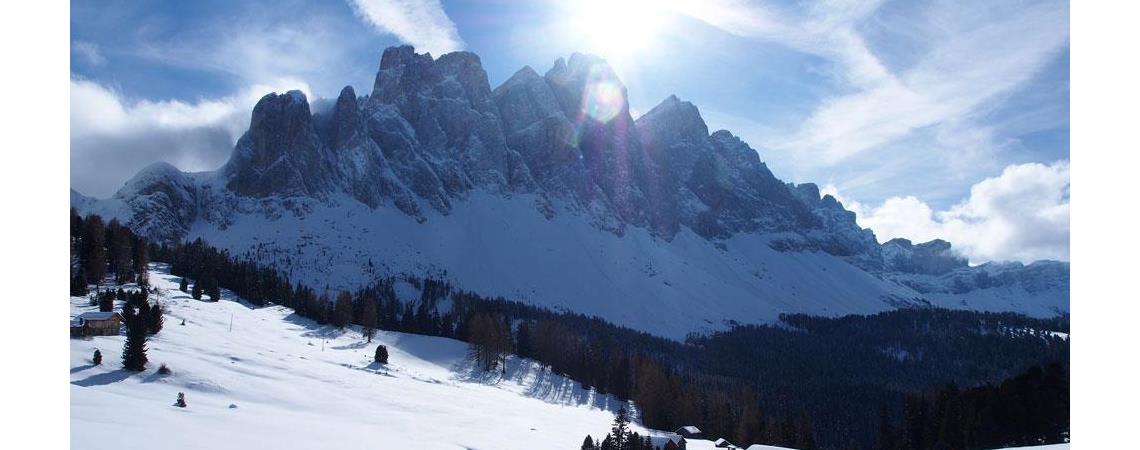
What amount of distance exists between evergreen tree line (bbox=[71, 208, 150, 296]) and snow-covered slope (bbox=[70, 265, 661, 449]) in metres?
5.02

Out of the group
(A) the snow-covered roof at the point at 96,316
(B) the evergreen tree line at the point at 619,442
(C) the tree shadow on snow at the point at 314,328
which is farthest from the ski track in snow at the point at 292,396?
(B) the evergreen tree line at the point at 619,442

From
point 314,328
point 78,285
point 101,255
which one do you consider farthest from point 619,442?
point 101,255

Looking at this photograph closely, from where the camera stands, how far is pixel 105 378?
4003cm

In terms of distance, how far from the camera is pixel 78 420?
23.4 meters

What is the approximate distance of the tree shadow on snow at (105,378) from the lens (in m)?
37.9

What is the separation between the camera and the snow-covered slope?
29125 mm

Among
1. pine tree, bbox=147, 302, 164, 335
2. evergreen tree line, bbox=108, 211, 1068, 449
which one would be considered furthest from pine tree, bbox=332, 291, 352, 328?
pine tree, bbox=147, 302, 164, 335

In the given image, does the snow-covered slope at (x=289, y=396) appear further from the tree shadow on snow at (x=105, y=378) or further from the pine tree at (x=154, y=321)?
the pine tree at (x=154, y=321)

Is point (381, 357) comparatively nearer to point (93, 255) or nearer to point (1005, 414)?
point (93, 255)

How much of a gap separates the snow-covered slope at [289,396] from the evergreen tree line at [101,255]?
502cm

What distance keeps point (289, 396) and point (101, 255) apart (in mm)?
51875

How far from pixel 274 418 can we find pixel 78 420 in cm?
1413
